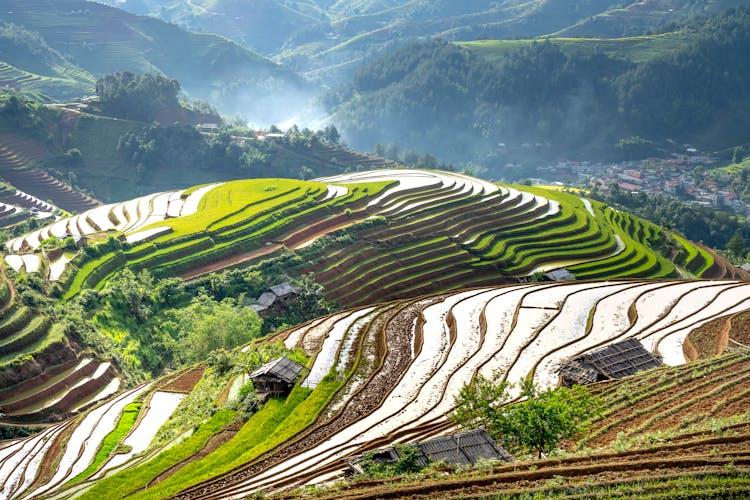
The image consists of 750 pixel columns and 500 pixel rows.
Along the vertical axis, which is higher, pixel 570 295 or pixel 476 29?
pixel 476 29

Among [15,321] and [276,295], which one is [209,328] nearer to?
[276,295]

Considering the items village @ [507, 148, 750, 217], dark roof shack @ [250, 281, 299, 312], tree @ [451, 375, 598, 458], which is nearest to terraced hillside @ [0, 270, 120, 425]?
dark roof shack @ [250, 281, 299, 312]

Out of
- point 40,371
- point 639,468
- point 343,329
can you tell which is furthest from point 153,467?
point 40,371

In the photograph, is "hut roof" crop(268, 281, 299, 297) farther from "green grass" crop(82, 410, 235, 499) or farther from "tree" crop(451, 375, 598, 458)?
"tree" crop(451, 375, 598, 458)

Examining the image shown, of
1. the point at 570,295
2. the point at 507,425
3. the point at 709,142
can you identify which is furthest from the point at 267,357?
the point at 709,142

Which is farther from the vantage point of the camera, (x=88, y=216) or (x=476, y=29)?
(x=476, y=29)

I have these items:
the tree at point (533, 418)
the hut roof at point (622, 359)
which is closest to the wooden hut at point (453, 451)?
the tree at point (533, 418)

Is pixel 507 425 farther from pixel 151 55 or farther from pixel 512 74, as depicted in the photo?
pixel 151 55
